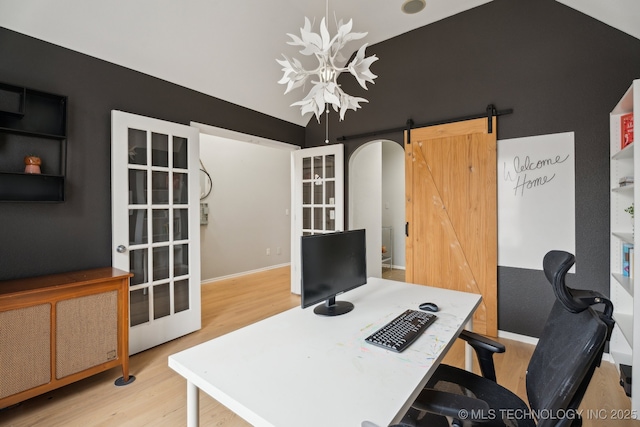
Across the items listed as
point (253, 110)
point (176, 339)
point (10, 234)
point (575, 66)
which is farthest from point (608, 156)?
point (10, 234)

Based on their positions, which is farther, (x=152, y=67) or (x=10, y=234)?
(x=152, y=67)

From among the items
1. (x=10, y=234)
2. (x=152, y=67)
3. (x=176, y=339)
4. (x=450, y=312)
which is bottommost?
(x=176, y=339)

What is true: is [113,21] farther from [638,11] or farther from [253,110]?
[638,11]

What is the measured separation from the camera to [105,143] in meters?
2.53

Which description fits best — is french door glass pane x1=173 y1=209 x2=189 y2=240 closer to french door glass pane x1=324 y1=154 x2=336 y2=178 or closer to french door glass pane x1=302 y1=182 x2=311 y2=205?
french door glass pane x1=302 y1=182 x2=311 y2=205

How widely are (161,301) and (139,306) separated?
0.62 ft

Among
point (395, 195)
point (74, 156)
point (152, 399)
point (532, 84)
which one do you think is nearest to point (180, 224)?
point (74, 156)

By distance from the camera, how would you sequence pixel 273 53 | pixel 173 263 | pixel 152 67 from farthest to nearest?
pixel 273 53, pixel 173 263, pixel 152 67

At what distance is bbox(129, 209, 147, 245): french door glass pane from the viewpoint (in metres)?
2.65

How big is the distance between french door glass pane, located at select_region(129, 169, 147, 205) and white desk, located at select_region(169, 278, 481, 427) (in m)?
1.94

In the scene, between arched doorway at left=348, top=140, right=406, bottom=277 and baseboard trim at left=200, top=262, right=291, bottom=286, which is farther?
baseboard trim at left=200, top=262, right=291, bottom=286

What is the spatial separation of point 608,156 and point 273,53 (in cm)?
330

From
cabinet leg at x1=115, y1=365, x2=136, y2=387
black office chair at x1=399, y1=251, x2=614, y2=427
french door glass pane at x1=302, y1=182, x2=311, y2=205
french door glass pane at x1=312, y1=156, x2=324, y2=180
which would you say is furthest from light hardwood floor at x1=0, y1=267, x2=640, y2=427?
french door glass pane at x1=312, y1=156, x2=324, y2=180

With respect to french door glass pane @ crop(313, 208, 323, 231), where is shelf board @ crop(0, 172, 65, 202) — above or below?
above
